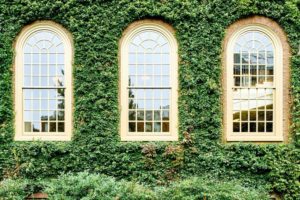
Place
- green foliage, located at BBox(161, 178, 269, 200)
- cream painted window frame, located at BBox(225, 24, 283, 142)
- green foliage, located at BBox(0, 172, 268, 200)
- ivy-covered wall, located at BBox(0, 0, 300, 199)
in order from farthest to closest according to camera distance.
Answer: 1. cream painted window frame, located at BBox(225, 24, 283, 142)
2. ivy-covered wall, located at BBox(0, 0, 300, 199)
3. green foliage, located at BBox(161, 178, 269, 200)
4. green foliage, located at BBox(0, 172, 268, 200)

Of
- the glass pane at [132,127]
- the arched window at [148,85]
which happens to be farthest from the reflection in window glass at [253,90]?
the glass pane at [132,127]

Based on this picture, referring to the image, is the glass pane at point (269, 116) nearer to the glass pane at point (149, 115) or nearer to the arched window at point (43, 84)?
the glass pane at point (149, 115)

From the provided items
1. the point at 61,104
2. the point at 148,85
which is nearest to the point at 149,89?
the point at 148,85

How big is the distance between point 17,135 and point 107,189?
3.51 meters

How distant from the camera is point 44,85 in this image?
11.4 meters

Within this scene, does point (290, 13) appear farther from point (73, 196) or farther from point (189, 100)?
point (73, 196)

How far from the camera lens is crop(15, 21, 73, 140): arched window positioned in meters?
11.4

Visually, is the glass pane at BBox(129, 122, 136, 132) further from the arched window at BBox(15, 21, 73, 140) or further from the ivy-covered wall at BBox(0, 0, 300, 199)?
the arched window at BBox(15, 21, 73, 140)

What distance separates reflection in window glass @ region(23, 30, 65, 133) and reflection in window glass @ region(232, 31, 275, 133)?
494cm

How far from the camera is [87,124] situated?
1118 centimetres

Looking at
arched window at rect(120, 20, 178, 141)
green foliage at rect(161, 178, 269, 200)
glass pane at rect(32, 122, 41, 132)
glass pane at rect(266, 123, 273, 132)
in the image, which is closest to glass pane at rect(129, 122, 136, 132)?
arched window at rect(120, 20, 178, 141)

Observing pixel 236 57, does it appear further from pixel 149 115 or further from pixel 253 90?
pixel 149 115

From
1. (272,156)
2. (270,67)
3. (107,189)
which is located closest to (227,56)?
(270,67)

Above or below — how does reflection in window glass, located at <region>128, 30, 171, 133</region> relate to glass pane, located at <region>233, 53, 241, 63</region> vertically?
below
